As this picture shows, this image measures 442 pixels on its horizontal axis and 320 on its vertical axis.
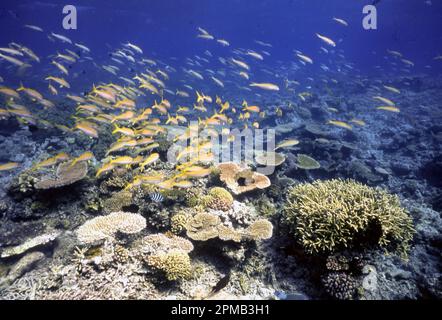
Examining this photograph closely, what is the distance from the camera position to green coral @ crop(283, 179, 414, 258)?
4.51 meters

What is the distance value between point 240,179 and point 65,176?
173 inches

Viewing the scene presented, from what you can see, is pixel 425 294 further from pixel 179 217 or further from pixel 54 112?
pixel 54 112

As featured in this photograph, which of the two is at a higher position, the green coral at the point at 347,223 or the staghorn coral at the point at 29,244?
the green coral at the point at 347,223

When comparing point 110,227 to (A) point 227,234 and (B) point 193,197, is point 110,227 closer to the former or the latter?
(B) point 193,197

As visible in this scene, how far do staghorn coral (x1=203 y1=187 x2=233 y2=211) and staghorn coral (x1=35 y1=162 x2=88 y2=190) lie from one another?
310cm

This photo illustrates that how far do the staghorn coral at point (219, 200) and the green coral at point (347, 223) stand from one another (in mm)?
1501

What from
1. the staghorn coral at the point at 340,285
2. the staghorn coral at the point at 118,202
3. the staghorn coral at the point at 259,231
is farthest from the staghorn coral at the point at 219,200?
the staghorn coral at the point at 340,285

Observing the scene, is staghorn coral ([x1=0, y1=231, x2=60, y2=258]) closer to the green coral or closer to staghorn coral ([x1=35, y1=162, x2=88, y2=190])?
staghorn coral ([x1=35, y1=162, x2=88, y2=190])

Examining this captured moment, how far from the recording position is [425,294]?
4.74m

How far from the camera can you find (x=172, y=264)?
15.0 ft

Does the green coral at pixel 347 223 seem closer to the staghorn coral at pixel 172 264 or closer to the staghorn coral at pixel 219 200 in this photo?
the staghorn coral at pixel 219 200

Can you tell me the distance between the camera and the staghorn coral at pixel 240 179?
23.0 ft
